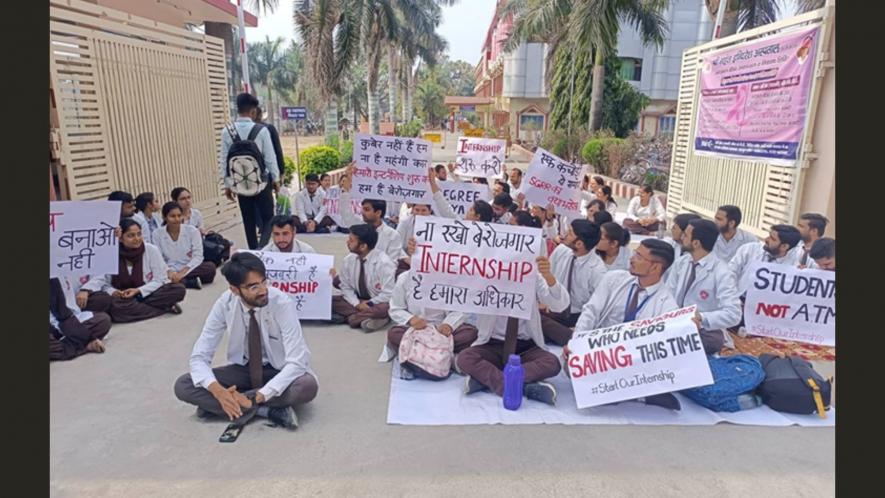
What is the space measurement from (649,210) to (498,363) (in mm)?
6573

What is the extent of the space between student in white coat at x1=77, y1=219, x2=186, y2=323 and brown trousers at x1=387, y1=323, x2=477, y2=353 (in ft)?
9.06

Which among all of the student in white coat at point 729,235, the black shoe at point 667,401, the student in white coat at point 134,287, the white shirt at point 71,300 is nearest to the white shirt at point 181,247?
the student in white coat at point 134,287

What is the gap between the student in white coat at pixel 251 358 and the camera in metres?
3.71

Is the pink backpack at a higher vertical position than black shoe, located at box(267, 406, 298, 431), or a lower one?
higher

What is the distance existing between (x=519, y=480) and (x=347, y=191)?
6.86 meters

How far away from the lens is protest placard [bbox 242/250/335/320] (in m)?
5.68

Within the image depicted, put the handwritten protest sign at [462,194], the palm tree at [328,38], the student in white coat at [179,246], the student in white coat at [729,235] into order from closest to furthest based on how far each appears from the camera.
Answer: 1. the student in white coat at [729,235]
2. the student in white coat at [179,246]
3. the handwritten protest sign at [462,194]
4. the palm tree at [328,38]

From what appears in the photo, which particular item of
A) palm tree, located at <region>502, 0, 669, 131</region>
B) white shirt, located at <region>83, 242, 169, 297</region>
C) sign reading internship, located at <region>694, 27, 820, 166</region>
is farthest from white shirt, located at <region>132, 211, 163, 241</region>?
palm tree, located at <region>502, 0, 669, 131</region>

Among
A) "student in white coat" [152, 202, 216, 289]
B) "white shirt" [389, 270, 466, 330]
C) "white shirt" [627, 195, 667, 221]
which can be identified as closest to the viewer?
"white shirt" [389, 270, 466, 330]

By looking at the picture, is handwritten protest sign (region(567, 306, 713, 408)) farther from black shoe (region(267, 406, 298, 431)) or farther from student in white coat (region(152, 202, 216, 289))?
student in white coat (region(152, 202, 216, 289))

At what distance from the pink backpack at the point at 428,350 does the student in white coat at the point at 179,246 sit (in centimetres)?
349

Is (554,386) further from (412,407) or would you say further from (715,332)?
(715,332)

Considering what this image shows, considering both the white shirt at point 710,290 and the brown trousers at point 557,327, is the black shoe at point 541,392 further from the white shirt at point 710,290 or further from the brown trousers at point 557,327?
the white shirt at point 710,290

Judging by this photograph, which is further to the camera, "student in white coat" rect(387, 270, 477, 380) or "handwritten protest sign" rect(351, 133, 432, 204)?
"handwritten protest sign" rect(351, 133, 432, 204)
